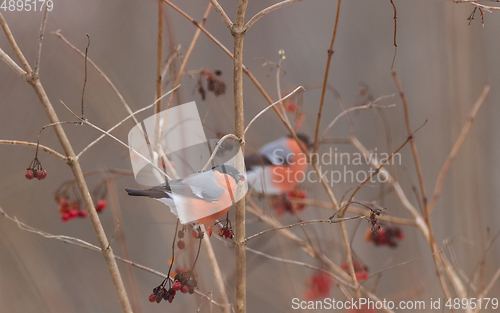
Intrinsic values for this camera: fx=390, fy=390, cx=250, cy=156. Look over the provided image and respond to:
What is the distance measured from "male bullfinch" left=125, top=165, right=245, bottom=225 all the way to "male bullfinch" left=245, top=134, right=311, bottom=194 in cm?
63

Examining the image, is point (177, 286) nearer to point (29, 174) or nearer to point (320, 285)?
point (29, 174)

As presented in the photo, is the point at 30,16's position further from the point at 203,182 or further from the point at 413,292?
the point at 413,292

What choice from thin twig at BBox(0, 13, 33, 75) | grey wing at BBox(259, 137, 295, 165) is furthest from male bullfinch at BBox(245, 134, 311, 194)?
→ thin twig at BBox(0, 13, 33, 75)

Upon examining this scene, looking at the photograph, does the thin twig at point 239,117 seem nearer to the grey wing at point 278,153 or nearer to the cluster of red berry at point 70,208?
the cluster of red berry at point 70,208

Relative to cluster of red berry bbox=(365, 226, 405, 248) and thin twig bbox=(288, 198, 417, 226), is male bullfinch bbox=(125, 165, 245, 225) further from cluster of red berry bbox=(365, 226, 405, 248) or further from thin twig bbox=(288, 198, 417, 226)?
cluster of red berry bbox=(365, 226, 405, 248)

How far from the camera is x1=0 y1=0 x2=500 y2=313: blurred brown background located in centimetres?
167

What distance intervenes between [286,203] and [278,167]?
278 mm

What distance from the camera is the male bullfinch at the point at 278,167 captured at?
133cm

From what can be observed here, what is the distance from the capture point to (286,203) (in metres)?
1.24

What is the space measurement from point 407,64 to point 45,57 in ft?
6.24

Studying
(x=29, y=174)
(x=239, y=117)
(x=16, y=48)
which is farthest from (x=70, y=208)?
(x=239, y=117)

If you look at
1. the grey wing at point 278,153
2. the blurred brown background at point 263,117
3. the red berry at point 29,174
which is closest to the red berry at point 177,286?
the red berry at point 29,174

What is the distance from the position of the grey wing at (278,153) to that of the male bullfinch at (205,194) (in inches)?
36.1

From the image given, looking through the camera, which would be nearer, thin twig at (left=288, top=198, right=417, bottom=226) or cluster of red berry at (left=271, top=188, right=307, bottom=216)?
thin twig at (left=288, top=198, right=417, bottom=226)
